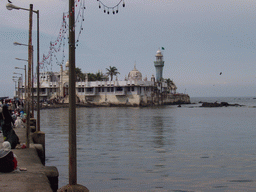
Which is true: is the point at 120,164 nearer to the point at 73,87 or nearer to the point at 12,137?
the point at 12,137

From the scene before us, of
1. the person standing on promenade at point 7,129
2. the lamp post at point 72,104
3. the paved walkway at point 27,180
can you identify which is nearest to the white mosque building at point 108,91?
the person standing on promenade at point 7,129

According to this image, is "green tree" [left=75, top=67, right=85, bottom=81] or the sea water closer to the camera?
the sea water

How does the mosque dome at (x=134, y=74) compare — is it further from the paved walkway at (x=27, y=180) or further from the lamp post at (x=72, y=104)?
the lamp post at (x=72, y=104)

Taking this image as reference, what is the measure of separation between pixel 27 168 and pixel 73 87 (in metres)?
3.44

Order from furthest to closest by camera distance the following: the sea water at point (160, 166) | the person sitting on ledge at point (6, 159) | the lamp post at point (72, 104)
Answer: the sea water at point (160, 166)
the person sitting on ledge at point (6, 159)
the lamp post at point (72, 104)

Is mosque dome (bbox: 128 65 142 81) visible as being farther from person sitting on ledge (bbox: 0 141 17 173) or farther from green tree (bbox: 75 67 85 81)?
person sitting on ledge (bbox: 0 141 17 173)

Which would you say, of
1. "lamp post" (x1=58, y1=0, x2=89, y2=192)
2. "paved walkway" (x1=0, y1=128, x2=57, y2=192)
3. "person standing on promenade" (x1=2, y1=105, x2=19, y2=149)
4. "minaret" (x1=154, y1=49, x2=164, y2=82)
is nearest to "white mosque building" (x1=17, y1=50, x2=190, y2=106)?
"minaret" (x1=154, y1=49, x2=164, y2=82)

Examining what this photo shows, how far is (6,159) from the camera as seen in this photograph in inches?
345

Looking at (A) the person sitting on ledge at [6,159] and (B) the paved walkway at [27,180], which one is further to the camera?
(A) the person sitting on ledge at [6,159]

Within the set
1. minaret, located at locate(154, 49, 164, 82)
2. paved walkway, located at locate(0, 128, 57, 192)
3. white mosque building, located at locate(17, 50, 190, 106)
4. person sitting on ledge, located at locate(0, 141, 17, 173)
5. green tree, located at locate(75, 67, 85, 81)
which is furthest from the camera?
minaret, located at locate(154, 49, 164, 82)

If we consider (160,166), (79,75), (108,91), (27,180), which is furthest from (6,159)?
(79,75)

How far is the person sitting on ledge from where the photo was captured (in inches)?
339

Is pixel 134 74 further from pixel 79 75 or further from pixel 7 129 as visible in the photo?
pixel 7 129

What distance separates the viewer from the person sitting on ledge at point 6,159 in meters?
8.60
